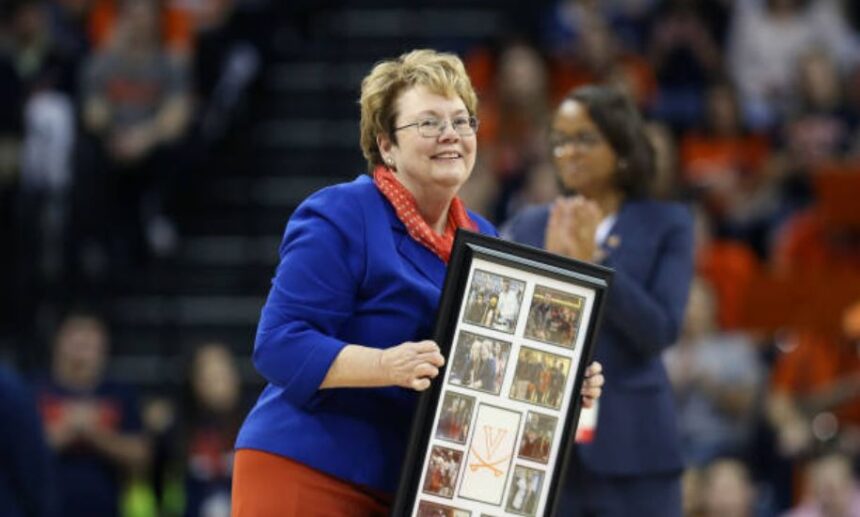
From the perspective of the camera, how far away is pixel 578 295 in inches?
151

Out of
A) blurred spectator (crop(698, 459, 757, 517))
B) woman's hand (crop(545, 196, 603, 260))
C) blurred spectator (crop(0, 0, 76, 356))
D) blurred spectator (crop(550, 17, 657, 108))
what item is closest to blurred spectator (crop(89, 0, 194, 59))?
blurred spectator (crop(0, 0, 76, 356))

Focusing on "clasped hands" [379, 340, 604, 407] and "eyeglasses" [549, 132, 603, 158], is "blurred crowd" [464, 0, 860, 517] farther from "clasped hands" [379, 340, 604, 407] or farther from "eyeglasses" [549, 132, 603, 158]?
"clasped hands" [379, 340, 604, 407]

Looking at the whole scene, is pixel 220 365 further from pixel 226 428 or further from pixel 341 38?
pixel 341 38

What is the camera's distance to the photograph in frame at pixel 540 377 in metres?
3.83

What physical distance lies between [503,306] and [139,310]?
26.2 ft

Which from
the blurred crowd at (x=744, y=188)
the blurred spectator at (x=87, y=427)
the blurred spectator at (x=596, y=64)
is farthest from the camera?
the blurred spectator at (x=596, y=64)

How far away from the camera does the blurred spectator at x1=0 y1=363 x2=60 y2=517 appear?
531cm

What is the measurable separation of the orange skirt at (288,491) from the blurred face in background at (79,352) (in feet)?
16.4

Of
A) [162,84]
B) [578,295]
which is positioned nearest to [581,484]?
[578,295]

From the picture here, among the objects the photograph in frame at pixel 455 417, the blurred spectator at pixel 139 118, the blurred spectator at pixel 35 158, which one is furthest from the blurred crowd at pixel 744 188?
the photograph in frame at pixel 455 417

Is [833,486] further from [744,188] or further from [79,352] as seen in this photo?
[79,352]

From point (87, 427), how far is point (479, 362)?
518cm

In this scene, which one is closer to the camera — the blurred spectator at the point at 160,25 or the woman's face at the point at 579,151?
the woman's face at the point at 579,151

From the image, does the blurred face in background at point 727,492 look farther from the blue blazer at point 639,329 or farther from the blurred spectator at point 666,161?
the blue blazer at point 639,329
